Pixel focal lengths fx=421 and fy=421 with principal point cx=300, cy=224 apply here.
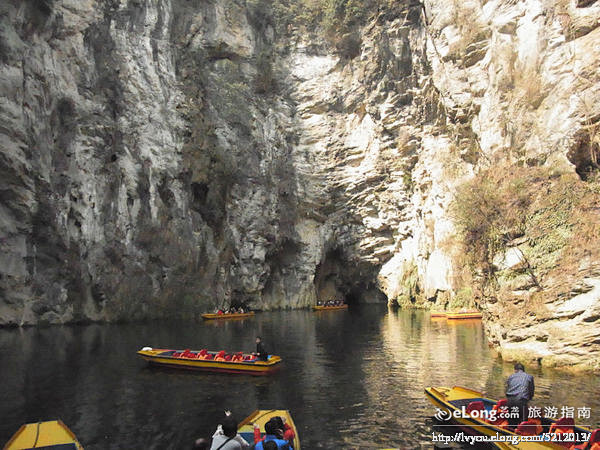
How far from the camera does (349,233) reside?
5441cm

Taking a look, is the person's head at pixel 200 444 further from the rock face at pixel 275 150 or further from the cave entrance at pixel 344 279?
the cave entrance at pixel 344 279

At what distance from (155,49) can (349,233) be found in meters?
30.8

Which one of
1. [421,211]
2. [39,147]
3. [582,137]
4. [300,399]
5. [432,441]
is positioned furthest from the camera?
[421,211]

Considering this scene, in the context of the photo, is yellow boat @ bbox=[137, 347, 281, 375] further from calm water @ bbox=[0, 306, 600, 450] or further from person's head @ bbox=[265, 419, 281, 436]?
person's head @ bbox=[265, 419, 281, 436]

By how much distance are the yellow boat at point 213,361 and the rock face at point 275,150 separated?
10.8 metres

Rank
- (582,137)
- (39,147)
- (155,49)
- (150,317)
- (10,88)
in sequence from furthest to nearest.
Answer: (155,49) → (150,317) → (39,147) → (10,88) → (582,137)

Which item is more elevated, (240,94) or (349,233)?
(240,94)

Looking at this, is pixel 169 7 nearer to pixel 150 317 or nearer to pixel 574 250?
pixel 150 317

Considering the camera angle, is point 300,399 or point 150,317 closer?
point 300,399

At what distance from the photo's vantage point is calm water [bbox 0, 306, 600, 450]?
11133 mm

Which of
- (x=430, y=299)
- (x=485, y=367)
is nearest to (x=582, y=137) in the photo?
(x=485, y=367)

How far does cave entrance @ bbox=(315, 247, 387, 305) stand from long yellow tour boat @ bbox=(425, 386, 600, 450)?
4259 centimetres

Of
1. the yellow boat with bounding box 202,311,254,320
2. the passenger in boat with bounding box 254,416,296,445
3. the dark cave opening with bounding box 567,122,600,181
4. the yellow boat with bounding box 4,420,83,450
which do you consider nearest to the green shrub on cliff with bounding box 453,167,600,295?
the dark cave opening with bounding box 567,122,600,181

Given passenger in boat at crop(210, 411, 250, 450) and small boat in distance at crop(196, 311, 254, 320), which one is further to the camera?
small boat in distance at crop(196, 311, 254, 320)
